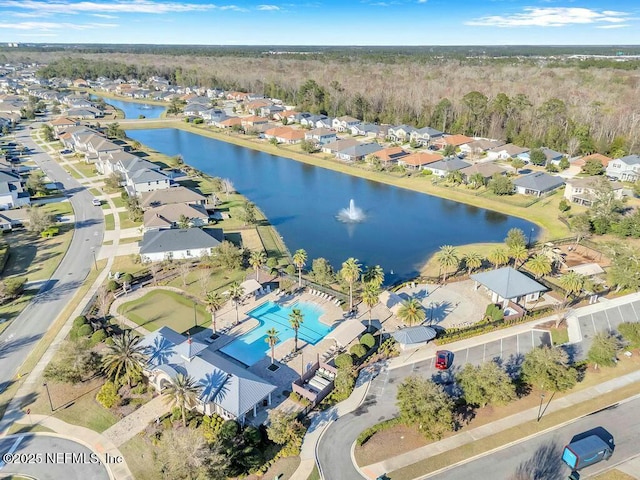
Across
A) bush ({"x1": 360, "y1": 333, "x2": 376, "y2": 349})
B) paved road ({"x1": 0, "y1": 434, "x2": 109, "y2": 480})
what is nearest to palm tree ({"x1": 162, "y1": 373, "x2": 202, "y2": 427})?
paved road ({"x1": 0, "y1": 434, "x2": 109, "y2": 480})

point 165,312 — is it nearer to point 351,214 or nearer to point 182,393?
point 182,393

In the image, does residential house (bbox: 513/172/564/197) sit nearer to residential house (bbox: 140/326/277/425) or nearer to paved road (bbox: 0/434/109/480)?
residential house (bbox: 140/326/277/425)

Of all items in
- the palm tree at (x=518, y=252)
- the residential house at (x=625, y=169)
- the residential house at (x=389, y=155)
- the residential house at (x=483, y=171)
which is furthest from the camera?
the residential house at (x=389, y=155)

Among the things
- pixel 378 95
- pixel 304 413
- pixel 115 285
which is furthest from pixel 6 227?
pixel 378 95

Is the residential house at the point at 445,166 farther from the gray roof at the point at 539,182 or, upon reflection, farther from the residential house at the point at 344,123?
the residential house at the point at 344,123

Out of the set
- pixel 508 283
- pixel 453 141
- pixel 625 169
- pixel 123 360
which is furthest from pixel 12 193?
pixel 625 169

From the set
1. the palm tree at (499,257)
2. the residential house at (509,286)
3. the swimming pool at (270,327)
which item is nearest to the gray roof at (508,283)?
→ the residential house at (509,286)
